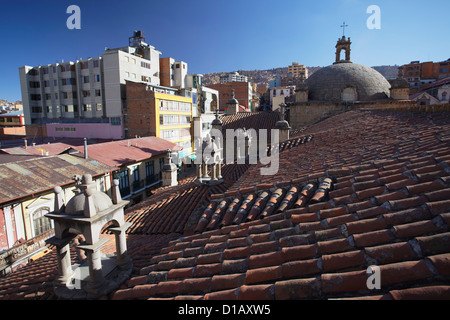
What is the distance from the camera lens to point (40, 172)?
16812 millimetres

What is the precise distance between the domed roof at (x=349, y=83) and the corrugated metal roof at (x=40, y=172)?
19.1 m

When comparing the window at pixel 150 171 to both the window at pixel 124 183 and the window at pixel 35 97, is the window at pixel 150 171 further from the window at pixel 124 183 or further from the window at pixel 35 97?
the window at pixel 35 97

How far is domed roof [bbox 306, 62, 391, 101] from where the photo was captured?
21.8 m

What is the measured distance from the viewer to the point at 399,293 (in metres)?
2.33

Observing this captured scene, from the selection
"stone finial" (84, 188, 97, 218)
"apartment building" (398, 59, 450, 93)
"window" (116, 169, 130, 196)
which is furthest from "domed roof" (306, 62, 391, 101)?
"apartment building" (398, 59, 450, 93)

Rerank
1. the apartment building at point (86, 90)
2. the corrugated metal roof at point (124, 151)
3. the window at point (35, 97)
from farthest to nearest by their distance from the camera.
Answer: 1. the window at point (35, 97)
2. the apartment building at point (86, 90)
3. the corrugated metal roof at point (124, 151)

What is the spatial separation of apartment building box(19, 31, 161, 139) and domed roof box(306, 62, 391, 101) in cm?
2871

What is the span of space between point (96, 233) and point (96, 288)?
1.00 m

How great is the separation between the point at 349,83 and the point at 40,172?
24.1 metres

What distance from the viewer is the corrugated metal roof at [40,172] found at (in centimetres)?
1421

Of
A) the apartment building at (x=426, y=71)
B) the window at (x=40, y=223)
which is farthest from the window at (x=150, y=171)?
the apartment building at (x=426, y=71)
